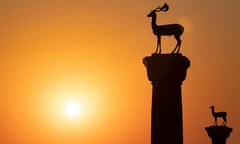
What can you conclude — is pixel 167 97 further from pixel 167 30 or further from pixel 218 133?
pixel 218 133

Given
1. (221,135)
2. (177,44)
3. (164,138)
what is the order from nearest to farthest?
(164,138), (177,44), (221,135)

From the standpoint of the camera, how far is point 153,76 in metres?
17.1

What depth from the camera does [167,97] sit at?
1689 cm

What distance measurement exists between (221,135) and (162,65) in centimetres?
1295

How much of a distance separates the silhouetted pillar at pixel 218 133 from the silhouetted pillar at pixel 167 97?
11.9 m

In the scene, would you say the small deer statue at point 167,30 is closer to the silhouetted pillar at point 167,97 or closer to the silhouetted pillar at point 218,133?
the silhouetted pillar at point 167,97

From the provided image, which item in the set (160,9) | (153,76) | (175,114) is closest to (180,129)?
(175,114)

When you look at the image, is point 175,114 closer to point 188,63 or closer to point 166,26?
point 188,63

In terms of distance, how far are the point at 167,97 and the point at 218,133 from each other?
491 inches

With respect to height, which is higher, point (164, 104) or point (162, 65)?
point (162, 65)

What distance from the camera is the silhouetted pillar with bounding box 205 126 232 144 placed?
28141 millimetres

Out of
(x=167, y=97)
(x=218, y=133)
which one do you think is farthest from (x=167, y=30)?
(x=218, y=133)

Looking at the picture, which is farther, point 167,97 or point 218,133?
point 218,133

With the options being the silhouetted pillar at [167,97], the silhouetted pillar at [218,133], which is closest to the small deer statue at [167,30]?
the silhouetted pillar at [167,97]
